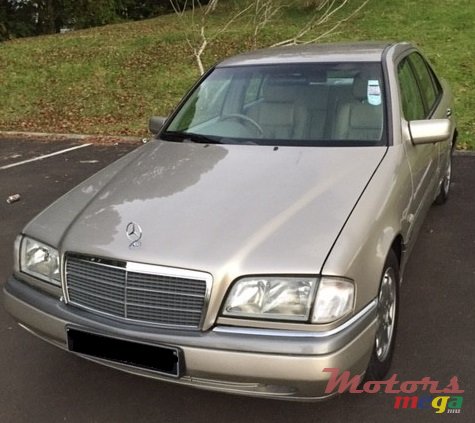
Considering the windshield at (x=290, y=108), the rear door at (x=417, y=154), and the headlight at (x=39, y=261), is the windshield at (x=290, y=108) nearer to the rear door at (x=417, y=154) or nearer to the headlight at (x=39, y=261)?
the rear door at (x=417, y=154)

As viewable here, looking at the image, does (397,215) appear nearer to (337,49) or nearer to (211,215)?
(211,215)

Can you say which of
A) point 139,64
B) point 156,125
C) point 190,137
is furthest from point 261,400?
point 139,64

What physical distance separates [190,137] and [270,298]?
5.41 feet

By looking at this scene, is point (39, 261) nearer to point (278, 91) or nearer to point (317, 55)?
point (278, 91)

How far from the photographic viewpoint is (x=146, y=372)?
93.2 inches

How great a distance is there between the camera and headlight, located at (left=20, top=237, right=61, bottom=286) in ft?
8.58

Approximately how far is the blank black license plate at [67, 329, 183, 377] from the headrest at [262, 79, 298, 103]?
1907 millimetres

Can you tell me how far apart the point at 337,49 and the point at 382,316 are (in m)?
2.09

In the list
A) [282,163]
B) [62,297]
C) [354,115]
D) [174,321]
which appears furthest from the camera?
[354,115]

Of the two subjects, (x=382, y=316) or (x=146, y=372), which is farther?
(x=382, y=316)

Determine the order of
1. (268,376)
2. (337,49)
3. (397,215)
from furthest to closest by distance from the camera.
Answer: (337,49), (397,215), (268,376)

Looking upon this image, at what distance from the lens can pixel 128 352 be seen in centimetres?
235

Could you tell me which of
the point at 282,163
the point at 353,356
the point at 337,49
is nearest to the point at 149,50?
the point at 337,49

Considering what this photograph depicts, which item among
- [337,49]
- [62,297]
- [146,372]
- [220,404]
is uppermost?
[337,49]
